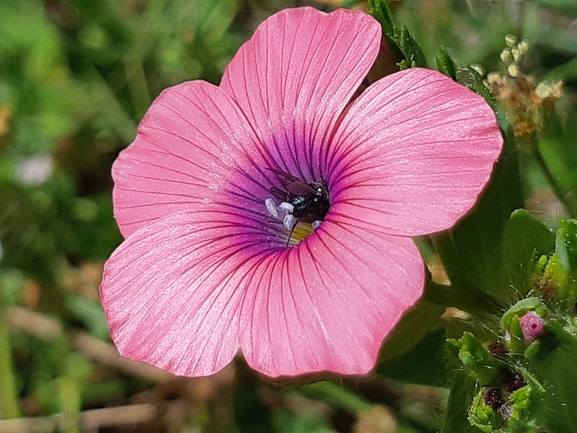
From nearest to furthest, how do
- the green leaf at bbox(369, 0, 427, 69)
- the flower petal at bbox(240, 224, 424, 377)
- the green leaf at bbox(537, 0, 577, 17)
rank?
the flower petal at bbox(240, 224, 424, 377)
the green leaf at bbox(369, 0, 427, 69)
the green leaf at bbox(537, 0, 577, 17)

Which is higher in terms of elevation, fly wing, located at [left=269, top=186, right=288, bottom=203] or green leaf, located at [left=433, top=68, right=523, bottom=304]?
green leaf, located at [left=433, top=68, right=523, bottom=304]

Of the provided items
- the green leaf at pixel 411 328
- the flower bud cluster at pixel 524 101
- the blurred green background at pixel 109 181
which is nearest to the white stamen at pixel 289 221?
the green leaf at pixel 411 328

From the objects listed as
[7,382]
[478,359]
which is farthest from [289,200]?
[7,382]

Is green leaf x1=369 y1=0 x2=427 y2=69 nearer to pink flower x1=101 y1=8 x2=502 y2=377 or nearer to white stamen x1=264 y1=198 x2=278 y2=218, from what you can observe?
pink flower x1=101 y1=8 x2=502 y2=377

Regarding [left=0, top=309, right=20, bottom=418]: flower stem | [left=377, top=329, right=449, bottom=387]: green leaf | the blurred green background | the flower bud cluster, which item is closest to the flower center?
[left=377, top=329, right=449, bottom=387]: green leaf

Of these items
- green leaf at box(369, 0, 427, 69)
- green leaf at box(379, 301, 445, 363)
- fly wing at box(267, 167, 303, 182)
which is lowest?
green leaf at box(379, 301, 445, 363)

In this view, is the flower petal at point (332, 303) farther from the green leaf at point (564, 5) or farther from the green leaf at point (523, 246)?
the green leaf at point (564, 5)

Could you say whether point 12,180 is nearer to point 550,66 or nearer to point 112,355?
point 112,355
